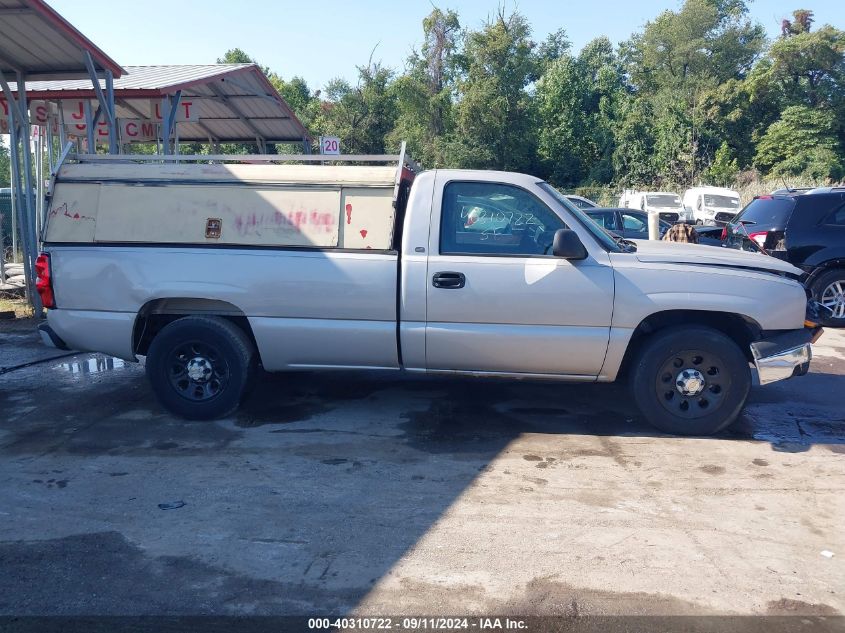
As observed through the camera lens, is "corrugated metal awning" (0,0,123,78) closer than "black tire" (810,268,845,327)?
Yes

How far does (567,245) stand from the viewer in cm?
563

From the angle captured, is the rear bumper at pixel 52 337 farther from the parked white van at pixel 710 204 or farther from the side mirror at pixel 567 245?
the parked white van at pixel 710 204

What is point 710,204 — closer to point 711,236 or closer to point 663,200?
point 663,200

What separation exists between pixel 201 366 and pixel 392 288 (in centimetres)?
172

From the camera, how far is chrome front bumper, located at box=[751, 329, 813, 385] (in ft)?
18.8

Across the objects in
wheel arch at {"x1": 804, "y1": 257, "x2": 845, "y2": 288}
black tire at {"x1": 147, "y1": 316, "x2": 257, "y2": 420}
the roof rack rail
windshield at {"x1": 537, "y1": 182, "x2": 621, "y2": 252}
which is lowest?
black tire at {"x1": 147, "y1": 316, "x2": 257, "y2": 420}

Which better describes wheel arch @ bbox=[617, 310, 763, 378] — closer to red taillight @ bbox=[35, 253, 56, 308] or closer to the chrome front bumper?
the chrome front bumper

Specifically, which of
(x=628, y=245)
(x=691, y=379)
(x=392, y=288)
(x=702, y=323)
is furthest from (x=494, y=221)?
(x=691, y=379)

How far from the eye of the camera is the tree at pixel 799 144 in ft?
133

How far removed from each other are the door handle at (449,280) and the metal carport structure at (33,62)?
18.8 ft

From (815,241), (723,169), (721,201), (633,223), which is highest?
(723,169)

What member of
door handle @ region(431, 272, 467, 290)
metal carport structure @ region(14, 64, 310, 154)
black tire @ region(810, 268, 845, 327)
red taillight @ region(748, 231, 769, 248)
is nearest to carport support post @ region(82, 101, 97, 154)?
metal carport structure @ region(14, 64, 310, 154)

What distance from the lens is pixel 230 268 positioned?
19.9 ft

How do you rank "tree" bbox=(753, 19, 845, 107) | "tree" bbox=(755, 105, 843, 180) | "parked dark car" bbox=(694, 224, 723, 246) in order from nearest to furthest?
"parked dark car" bbox=(694, 224, 723, 246), "tree" bbox=(755, 105, 843, 180), "tree" bbox=(753, 19, 845, 107)
